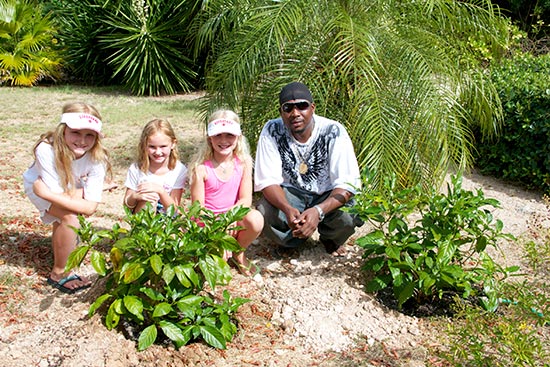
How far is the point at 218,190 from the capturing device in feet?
13.3

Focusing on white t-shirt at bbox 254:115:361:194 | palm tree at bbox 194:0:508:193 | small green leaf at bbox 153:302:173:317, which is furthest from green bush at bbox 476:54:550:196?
small green leaf at bbox 153:302:173:317

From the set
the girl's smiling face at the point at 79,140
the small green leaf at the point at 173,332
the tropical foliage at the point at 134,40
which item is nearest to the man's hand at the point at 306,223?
the small green leaf at the point at 173,332

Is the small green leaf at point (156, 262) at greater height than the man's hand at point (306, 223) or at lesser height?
→ lesser

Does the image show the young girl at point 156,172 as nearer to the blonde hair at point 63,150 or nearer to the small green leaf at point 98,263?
the blonde hair at point 63,150

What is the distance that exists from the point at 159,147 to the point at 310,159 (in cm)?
103

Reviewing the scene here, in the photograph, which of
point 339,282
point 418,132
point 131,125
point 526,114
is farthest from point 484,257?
point 131,125

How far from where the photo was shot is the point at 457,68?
17.5 feet

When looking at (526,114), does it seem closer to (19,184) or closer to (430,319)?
(430,319)

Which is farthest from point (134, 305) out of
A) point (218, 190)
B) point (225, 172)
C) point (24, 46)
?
point (24, 46)

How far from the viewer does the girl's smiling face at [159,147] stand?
397cm

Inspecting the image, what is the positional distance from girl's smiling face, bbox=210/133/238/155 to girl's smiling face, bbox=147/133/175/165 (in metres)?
0.29

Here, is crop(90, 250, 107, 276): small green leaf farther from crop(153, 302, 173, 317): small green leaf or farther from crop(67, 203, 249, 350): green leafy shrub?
crop(153, 302, 173, 317): small green leaf

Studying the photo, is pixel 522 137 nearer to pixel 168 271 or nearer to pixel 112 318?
pixel 168 271

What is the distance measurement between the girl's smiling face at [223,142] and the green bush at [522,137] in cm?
319
